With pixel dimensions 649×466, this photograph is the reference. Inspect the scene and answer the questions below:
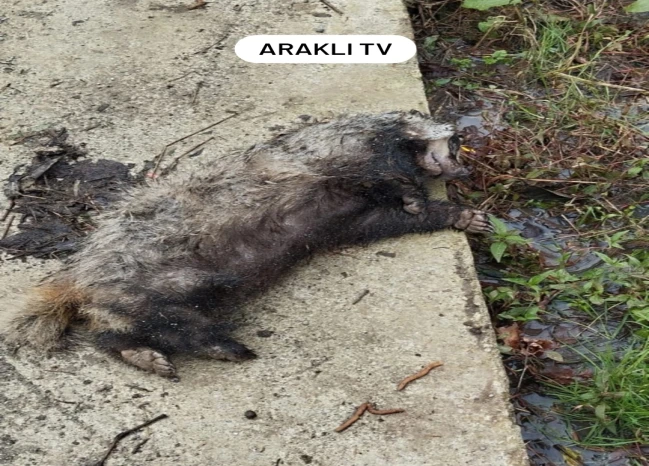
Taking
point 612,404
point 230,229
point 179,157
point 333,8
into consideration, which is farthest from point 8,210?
point 612,404

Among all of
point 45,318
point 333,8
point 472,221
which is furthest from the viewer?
point 333,8

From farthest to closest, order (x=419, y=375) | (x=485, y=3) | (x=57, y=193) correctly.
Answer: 1. (x=485, y=3)
2. (x=57, y=193)
3. (x=419, y=375)

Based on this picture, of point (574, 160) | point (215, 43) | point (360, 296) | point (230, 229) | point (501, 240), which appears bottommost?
point (574, 160)

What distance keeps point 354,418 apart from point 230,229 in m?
0.96

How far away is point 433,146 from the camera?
4.31 m

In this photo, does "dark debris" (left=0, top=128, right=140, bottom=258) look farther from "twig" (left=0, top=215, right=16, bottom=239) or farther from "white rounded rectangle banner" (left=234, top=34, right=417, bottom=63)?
"white rounded rectangle banner" (left=234, top=34, right=417, bottom=63)

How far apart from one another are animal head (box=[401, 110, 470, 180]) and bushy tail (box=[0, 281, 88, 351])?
164cm

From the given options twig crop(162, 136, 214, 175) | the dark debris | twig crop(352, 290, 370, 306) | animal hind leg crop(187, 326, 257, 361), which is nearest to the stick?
animal hind leg crop(187, 326, 257, 361)

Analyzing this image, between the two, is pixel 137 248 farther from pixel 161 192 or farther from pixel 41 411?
pixel 41 411

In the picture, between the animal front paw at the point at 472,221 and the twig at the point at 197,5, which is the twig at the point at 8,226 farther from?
the twig at the point at 197,5

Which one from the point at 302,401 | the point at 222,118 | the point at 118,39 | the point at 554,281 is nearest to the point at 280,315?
the point at 302,401

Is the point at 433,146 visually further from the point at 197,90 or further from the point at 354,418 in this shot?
the point at 354,418

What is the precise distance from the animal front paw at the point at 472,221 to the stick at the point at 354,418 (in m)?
1.12

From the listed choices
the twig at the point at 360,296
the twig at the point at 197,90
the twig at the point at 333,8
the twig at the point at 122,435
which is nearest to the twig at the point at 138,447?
the twig at the point at 122,435
